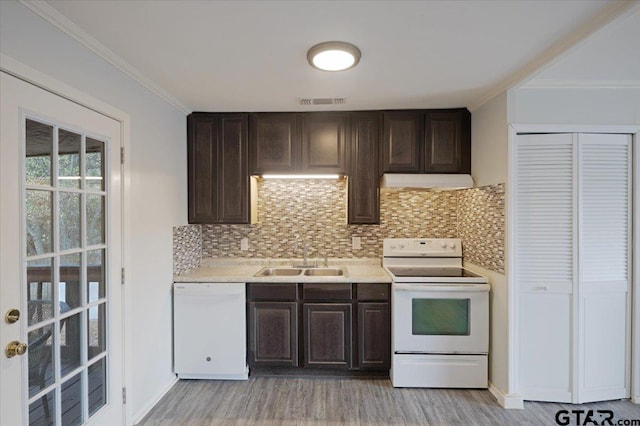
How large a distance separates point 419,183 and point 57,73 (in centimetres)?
257

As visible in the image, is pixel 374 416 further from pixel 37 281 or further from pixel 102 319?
pixel 37 281

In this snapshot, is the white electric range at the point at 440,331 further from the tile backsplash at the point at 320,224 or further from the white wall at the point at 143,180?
the white wall at the point at 143,180

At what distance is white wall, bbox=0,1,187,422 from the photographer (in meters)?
1.58

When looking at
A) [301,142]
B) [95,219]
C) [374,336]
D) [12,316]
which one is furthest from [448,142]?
[12,316]

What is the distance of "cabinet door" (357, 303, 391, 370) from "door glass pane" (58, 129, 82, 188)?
7.34 ft

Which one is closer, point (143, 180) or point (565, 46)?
point (565, 46)

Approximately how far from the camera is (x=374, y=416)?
2.37 metres

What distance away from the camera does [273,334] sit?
2.87 m

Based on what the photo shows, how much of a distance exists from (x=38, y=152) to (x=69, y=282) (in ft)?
2.20

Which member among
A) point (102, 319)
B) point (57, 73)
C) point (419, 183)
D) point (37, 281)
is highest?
point (57, 73)

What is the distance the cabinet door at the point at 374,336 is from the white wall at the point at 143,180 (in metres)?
1.64

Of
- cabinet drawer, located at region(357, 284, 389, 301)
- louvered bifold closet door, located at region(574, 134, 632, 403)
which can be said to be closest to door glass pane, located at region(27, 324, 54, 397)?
cabinet drawer, located at region(357, 284, 389, 301)

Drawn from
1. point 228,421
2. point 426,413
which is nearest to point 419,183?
point 426,413

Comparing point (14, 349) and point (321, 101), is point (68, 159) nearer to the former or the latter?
point (14, 349)
